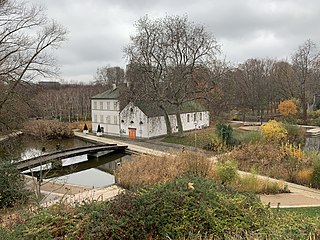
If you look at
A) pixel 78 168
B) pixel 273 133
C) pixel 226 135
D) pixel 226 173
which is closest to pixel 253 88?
pixel 226 135

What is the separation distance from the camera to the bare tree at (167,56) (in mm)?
22641

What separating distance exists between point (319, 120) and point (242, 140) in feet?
51.5

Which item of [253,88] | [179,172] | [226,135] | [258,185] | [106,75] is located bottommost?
[258,185]

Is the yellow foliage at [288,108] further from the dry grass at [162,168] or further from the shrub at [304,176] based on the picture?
the dry grass at [162,168]

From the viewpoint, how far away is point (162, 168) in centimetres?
1135

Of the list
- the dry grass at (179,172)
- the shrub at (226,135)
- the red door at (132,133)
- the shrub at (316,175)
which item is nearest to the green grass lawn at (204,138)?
the shrub at (226,135)

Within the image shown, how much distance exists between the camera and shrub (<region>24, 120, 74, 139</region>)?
2783 centimetres

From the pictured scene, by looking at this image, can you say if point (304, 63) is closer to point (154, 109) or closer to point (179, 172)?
point (154, 109)

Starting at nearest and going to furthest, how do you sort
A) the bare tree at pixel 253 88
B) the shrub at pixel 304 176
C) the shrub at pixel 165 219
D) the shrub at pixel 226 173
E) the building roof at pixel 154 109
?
the shrub at pixel 165 219
the shrub at pixel 226 173
the shrub at pixel 304 176
the building roof at pixel 154 109
the bare tree at pixel 253 88

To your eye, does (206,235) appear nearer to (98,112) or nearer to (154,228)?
(154,228)

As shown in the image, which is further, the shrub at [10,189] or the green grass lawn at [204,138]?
the green grass lawn at [204,138]

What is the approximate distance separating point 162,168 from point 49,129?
20.0m

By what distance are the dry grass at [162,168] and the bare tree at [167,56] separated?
1131 centimetres

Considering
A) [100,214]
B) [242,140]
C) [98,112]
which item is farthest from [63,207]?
[98,112]
